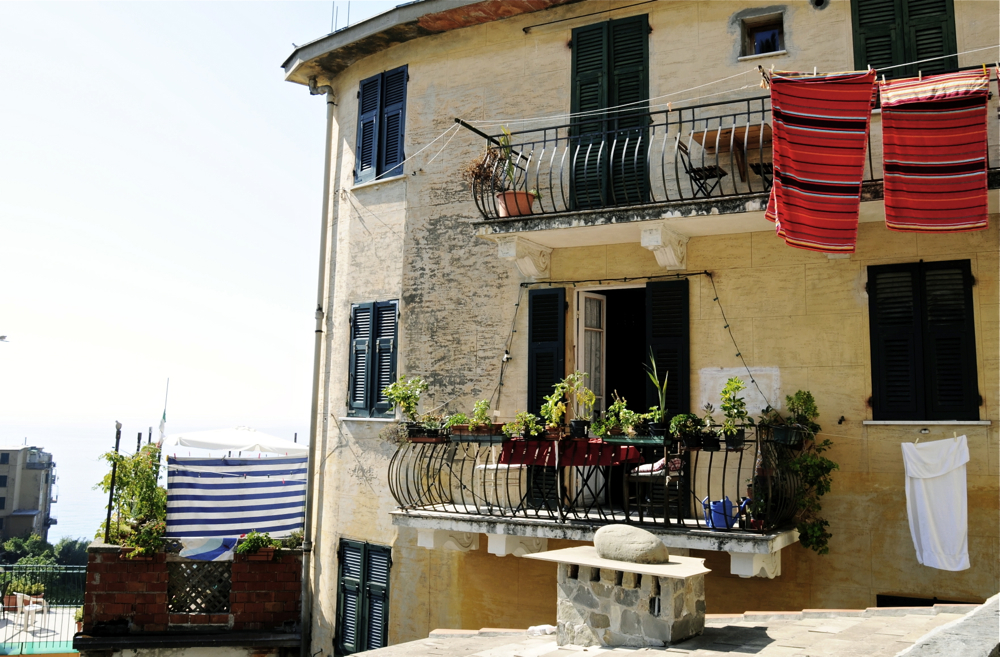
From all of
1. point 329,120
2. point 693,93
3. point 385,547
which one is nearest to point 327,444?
point 385,547

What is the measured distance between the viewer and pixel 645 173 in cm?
1041

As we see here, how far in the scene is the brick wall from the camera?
40.0ft

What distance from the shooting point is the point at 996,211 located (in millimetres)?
8461

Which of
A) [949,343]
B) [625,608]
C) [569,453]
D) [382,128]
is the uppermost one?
[382,128]

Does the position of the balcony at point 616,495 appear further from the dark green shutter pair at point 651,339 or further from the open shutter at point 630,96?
the open shutter at point 630,96

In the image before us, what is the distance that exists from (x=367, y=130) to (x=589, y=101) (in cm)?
373

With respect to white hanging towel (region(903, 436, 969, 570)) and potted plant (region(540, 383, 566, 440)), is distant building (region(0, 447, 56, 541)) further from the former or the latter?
white hanging towel (region(903, 436, 969, 570))

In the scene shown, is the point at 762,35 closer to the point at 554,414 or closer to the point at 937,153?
the point at 937,153

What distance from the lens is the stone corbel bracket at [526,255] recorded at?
33.7 ft

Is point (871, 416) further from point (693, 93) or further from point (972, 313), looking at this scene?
point (693, 93)

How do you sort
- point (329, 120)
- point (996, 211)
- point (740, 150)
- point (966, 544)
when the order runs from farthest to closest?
1. point (329, 120)
2. point (740, 150)
3. point (996, 211)
4. point (966, 544)

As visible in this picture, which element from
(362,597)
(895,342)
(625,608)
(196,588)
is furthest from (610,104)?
(196,588)

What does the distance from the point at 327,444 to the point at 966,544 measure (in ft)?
27.7

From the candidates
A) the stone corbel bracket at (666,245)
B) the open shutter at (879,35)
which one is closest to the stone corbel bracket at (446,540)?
the stone corbel bracket at (666,245)
